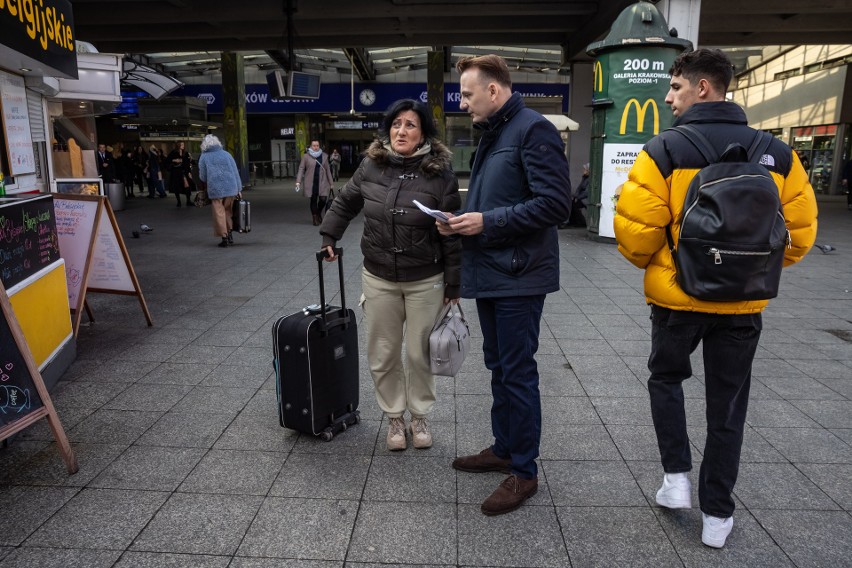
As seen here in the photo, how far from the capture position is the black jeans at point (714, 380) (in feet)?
8.12

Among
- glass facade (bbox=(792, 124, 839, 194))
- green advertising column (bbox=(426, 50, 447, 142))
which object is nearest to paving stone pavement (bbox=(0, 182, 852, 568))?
green advertising column (bbox=(426, 50, 447, 142))

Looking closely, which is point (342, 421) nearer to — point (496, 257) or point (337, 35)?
point (496, 257)

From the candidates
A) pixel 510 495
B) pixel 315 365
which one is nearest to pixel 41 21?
pixel 315 365

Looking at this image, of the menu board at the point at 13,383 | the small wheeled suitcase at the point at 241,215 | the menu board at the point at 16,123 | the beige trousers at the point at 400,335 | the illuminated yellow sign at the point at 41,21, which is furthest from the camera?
the small wheeled suitcase at the point at 241,215

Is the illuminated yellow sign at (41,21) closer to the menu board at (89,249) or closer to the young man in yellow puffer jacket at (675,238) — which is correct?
the menu board at (89,249)

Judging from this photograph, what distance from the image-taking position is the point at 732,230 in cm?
226

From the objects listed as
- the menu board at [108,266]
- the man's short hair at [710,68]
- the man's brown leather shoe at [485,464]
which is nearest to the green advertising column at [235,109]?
the menu board at [108,266]

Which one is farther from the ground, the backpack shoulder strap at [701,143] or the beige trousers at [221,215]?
the backpack shoulder strap at [701,143]

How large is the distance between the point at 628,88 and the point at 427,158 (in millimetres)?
8156

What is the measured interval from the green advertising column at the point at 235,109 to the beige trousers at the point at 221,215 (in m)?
14.5

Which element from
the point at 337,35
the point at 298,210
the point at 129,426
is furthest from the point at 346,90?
the point at 129,426

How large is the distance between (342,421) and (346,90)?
91.8ft

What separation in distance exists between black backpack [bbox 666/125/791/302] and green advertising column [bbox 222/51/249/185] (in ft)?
77.3

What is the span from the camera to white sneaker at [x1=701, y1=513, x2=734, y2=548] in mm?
2561
